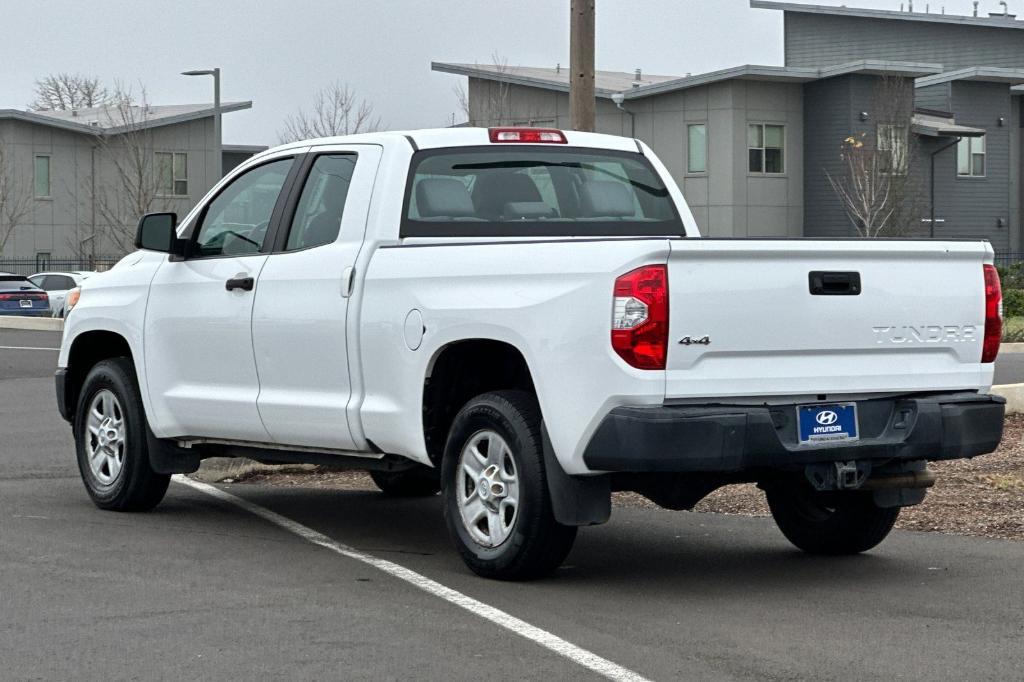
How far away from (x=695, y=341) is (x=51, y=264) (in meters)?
59.5

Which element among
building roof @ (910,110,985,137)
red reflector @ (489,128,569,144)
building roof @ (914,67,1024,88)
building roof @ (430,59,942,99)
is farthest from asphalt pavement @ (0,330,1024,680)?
building roof @ (914,67,1024,88)

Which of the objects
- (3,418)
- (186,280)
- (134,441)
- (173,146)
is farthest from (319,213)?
(173,146)

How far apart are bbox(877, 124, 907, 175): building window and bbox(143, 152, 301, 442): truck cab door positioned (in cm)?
4581

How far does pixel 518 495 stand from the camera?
7336 millimetres

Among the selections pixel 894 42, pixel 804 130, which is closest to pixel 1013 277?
pixel 804 130

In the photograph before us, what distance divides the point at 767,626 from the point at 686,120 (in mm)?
48659

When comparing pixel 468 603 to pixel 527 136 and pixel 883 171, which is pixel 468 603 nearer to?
pixel 527 136

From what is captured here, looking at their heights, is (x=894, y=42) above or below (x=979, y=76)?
above

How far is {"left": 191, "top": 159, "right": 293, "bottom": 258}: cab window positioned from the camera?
920 cm

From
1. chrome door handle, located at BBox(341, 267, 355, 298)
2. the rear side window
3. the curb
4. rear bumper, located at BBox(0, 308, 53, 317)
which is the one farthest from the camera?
rear bumper, located at BBox(0, 308, 53, 317)

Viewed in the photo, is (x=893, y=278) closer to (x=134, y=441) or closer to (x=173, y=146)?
(x=134, y=441)

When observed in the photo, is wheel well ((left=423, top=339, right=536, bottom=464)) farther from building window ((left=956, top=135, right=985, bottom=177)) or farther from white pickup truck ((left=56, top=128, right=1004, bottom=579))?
building window ((left=956, top=135, right=985, bottom=177))

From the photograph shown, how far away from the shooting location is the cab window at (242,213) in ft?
30.2

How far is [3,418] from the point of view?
16.9m
